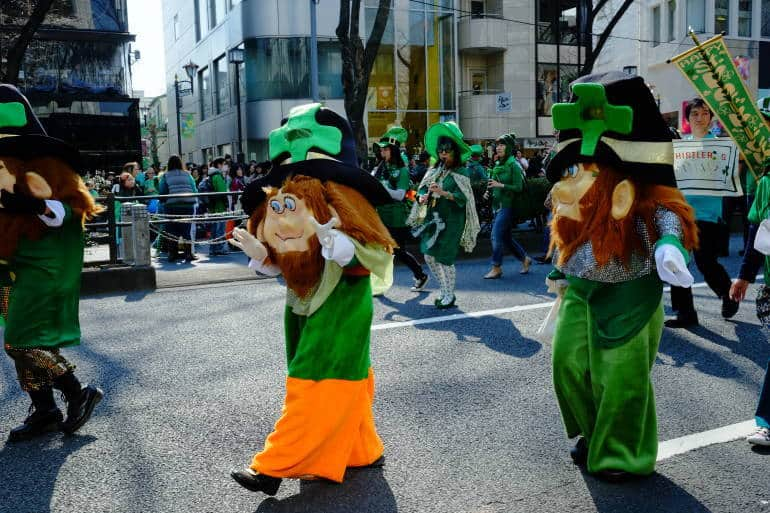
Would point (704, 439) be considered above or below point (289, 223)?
below

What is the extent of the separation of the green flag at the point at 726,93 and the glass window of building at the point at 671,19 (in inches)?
1131

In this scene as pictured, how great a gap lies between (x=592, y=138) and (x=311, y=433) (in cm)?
177

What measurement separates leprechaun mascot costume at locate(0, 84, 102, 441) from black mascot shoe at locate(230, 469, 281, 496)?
1508 millimetres

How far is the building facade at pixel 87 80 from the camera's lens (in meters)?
24.1

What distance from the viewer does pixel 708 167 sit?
21.3ft

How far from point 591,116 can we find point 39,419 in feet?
11.0

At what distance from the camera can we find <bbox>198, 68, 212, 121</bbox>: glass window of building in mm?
32906

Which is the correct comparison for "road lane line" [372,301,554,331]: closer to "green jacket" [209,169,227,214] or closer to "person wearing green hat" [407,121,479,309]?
"person wearing green hat" [407,121,479,309]

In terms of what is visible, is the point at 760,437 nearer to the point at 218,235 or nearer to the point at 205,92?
the point at 218,235

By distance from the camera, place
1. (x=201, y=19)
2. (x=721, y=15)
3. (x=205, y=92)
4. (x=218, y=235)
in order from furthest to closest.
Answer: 1. (x=205, y=92)
2. (x=201, y=19)
3. (x=721, y=15)
4. (x=218, y=235)

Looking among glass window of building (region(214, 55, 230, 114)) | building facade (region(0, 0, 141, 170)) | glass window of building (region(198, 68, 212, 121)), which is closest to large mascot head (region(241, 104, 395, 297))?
building facade (region(0, 0, 141, 170))

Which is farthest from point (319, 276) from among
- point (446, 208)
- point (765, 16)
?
point (765, 16)

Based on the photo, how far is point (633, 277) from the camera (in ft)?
11.3

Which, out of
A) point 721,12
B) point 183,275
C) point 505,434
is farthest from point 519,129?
point 505,434
